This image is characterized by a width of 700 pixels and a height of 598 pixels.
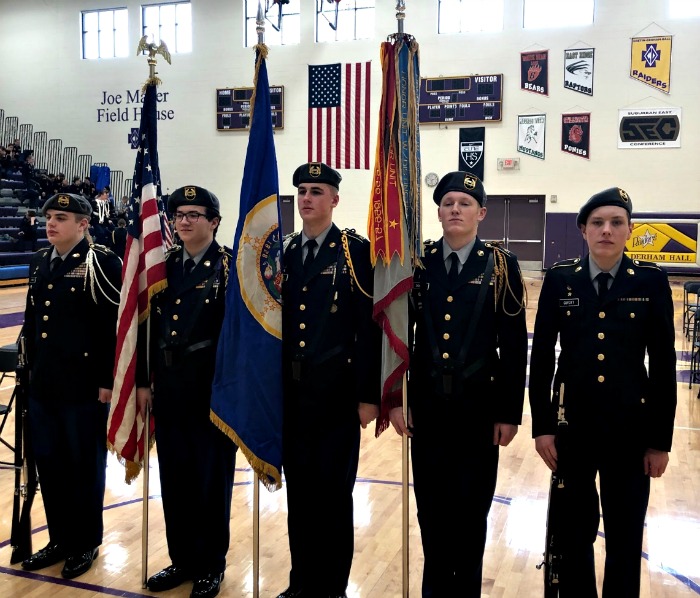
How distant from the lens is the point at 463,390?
2.74 metres

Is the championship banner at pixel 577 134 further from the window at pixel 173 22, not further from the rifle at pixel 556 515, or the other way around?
the rifle at pixel 556 515

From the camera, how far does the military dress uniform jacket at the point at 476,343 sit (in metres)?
2.74

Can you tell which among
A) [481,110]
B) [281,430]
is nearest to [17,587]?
[281,430]

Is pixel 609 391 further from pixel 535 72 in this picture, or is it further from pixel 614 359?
pixel 535 72

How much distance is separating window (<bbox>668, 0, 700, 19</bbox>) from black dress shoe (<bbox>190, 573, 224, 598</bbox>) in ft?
59.0

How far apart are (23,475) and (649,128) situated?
1735cm

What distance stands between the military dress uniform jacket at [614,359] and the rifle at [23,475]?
2388 mm

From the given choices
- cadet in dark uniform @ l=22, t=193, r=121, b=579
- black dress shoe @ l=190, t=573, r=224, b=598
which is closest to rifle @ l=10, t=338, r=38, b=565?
cadet in dark uniform @ l=22, t=193, r=121, b=579

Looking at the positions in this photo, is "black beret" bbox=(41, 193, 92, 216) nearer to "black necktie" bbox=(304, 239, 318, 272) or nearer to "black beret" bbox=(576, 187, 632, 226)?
"black necktie" bbox=(304, 239, 318, 272)

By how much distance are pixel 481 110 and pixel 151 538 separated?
16.7 metres

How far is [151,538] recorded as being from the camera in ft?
12.4

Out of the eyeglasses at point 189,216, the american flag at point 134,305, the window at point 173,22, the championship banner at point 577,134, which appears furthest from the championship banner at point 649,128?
the eyeglasses at point 189,216

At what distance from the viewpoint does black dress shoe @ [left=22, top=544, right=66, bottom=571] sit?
339 centimetres

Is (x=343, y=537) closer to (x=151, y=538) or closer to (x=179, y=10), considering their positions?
(x=151, y=538)
